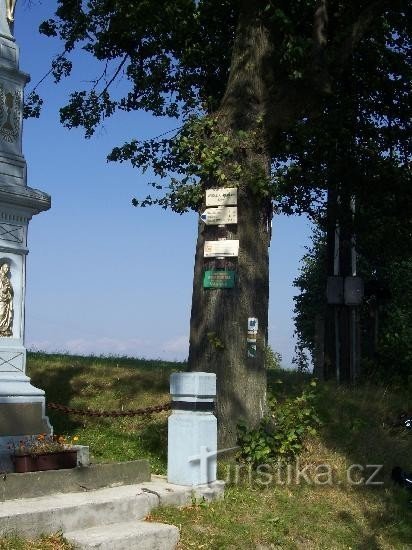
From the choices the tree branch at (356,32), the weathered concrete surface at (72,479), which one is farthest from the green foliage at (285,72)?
the weathered concrete surface at (72,479)

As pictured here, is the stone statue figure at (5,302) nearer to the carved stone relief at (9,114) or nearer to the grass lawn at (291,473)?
the carved stone relief at (9,114)

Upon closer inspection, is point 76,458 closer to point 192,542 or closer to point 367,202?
point 192,542

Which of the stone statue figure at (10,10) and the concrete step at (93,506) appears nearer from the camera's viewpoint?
the concrete step at (93,506)

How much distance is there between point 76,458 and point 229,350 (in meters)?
2.83

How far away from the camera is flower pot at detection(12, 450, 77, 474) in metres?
8.72

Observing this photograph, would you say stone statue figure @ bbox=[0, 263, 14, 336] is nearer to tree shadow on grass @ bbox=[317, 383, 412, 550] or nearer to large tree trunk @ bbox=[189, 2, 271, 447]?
large tree trunk @ bbox=[189, 2, 271, 447]

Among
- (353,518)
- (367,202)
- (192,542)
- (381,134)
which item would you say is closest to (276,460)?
(353,518)

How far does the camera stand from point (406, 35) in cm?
1742

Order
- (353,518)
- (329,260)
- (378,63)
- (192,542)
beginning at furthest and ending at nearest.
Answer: (329,260) < (378,63) < (353,518) < (192,542)

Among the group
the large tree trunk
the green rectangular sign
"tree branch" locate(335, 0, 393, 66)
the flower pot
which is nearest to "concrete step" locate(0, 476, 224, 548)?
the flower pot

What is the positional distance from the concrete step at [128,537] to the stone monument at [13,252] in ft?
6.63

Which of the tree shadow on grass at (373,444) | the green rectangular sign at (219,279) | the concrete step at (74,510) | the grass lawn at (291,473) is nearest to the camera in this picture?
the concrete step at (74,510)

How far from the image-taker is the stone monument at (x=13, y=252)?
9.72m

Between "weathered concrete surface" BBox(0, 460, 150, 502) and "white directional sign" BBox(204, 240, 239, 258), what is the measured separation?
129 inches
